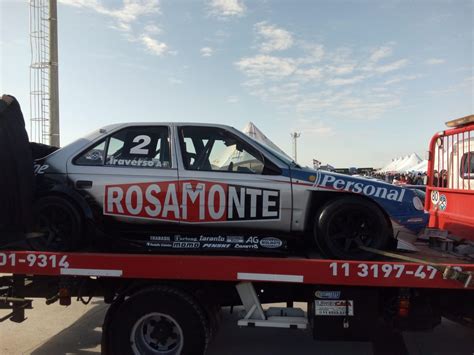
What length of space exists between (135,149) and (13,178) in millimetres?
1169

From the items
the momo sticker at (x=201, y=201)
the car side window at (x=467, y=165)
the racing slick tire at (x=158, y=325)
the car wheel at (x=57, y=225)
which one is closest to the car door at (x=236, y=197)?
the momo sticker at (x=201, y=201)

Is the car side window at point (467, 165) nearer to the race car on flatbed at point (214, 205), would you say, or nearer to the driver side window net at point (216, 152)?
the race car on flatbed at point (214, 205)

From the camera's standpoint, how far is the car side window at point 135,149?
425 centimetres

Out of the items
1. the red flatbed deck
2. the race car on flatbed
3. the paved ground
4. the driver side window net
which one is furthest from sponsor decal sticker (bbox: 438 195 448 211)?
the driver side window net

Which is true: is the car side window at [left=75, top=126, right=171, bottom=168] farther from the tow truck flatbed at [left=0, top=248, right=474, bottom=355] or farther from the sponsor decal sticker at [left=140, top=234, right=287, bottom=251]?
the tow truck flatbed at [left=0, top=248, right=474, bottom=355]

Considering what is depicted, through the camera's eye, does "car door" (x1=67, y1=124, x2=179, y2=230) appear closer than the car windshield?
Yes

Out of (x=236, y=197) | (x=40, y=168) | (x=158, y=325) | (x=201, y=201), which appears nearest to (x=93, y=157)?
(x=40, y=168)

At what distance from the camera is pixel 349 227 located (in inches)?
161

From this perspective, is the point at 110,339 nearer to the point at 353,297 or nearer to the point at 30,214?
the point at 30,214

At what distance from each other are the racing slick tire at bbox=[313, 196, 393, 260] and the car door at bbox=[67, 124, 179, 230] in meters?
1.45

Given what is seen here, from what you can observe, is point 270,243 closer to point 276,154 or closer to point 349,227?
point 349,227

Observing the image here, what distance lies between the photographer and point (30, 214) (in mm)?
4070

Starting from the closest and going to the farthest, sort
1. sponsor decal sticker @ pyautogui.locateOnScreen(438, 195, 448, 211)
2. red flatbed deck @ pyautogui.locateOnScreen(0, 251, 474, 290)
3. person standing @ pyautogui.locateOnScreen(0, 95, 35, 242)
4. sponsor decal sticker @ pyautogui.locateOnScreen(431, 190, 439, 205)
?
red flatbed deck @ pyautogui.locateOnScreen(0, 251, 474, 290) → person standing @ pyautogui.locateOnScreen(0, 95, 35, 242) → sponsor decal sticker @ pyautogui.locateOnScreen(438, 195, 448, 211) → sponsor decal sticker @ pyautogui.locateOnScreen(431, 190, 439, 205)

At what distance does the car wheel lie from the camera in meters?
4.12
